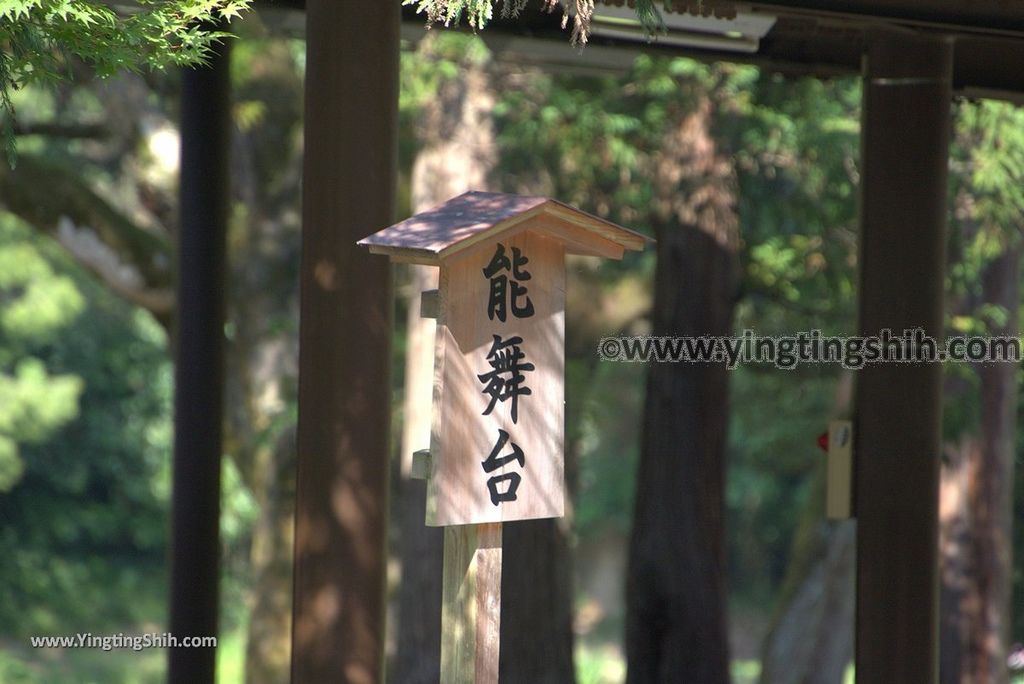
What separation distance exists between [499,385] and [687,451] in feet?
19.4

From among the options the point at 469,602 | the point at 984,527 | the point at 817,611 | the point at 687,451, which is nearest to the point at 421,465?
the point at 469,602

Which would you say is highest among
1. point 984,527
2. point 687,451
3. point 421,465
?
point 421,465

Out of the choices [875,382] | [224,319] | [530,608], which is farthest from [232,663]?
[875,382]

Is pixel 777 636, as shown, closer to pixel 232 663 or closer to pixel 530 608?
pixel 530 608

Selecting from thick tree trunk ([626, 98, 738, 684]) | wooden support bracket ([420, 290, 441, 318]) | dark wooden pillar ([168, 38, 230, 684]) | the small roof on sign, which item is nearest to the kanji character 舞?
wooden support bracket ([420, 290, 441, 318])

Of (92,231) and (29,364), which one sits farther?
(29,364)

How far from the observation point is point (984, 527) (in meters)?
11.4

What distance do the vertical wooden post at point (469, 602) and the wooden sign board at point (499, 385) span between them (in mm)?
101

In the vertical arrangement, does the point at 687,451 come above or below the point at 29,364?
below

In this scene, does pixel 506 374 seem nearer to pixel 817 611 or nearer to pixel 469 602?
pixel 469 602

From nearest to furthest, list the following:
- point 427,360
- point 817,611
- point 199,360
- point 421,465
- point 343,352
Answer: point 421,465 → point 343,352 → point 199,360 → point 427,360 → point 817,611

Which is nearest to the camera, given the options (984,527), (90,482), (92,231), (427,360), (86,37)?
(86,37)

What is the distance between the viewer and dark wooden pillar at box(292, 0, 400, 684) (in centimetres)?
405

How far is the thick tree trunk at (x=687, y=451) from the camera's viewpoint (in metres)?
9.17
